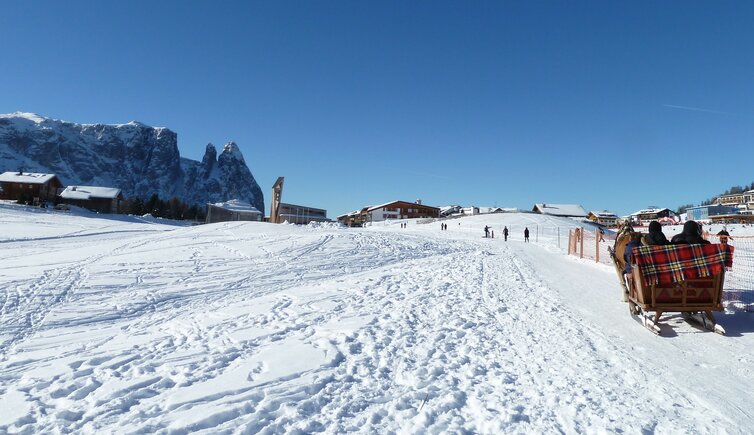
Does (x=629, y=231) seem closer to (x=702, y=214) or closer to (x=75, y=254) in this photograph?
(x=75, y=254)

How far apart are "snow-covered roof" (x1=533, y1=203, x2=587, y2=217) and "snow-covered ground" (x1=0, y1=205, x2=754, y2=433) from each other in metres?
94.3

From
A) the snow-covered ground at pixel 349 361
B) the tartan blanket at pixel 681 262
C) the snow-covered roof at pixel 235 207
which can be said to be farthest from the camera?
the snow-covered roof at pixel 235 207

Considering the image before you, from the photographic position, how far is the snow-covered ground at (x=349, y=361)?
3068 millimetres

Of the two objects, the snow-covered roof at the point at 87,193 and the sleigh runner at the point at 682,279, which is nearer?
the sleigh runner at the point at 682,279

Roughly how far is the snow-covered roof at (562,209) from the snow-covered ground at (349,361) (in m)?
94.3

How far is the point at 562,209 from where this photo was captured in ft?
318

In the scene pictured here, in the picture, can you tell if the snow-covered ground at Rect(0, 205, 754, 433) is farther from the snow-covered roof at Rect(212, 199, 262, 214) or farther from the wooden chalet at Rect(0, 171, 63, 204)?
the wooden chalet at Rect(0, 171, 63, 204)

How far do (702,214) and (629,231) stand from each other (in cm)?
9829

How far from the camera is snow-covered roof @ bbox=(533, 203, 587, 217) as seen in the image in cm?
9450

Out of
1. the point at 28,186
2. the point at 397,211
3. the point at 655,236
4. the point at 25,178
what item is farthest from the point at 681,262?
the point at 25,178

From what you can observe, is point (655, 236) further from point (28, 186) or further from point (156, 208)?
point (28, 186)

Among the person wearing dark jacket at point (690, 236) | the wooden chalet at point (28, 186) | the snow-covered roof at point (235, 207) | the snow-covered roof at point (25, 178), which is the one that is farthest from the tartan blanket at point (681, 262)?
the snow-covered roof at point (25, 178)

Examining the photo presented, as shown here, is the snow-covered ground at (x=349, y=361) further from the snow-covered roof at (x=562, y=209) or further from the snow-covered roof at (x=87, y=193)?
the snow-covered roof at (x=562, y=209)

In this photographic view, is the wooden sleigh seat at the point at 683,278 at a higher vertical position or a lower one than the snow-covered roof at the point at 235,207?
lower
